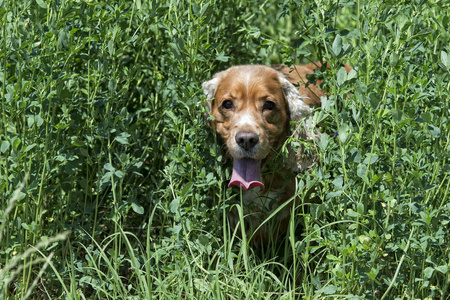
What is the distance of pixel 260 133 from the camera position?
360 centimetres

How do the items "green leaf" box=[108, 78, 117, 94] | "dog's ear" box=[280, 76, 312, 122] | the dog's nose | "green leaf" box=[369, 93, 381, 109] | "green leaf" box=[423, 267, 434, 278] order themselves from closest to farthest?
"green leaf" box=[369, 93, 381, 109]
"green leaf" box=[423, 267, 434, 278]
"green leaf" box=[108, 78, 117, 94]
the dog's nose
"dog's ear" box=[280, 76, 312, 122]

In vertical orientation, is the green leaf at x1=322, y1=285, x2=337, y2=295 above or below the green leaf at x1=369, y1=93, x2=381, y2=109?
below

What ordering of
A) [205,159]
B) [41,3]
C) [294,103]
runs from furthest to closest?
1. [294,103]
2. [205,159]
3. [41,3]

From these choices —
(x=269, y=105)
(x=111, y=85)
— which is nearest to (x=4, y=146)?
(x=111, y=85)

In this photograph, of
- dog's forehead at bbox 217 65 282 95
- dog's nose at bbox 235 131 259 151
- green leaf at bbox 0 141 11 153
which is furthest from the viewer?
dog's forehead at bbox 217 65 282 95

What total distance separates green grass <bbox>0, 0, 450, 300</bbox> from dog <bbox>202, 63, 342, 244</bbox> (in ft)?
0.64

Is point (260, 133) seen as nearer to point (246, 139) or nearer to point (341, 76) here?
point (246, 139)

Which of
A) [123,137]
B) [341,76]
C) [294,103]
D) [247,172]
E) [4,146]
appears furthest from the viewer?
[294,103]

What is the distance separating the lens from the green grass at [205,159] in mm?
2676

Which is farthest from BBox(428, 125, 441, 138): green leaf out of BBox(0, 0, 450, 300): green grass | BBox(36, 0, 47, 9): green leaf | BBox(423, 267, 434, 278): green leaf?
BBox(36, 0, 47, 9): green leaf

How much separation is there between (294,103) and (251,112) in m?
0.41

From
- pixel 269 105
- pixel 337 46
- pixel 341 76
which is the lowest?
Answer: pixel 269 105

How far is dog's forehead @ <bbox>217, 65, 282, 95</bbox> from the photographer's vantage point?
3.85 meters

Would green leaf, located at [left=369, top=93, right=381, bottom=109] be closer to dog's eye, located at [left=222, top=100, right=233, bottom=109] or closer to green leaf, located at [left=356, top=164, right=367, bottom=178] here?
green leaf, located at [left=356, top=164, right=367, bottom=178]
